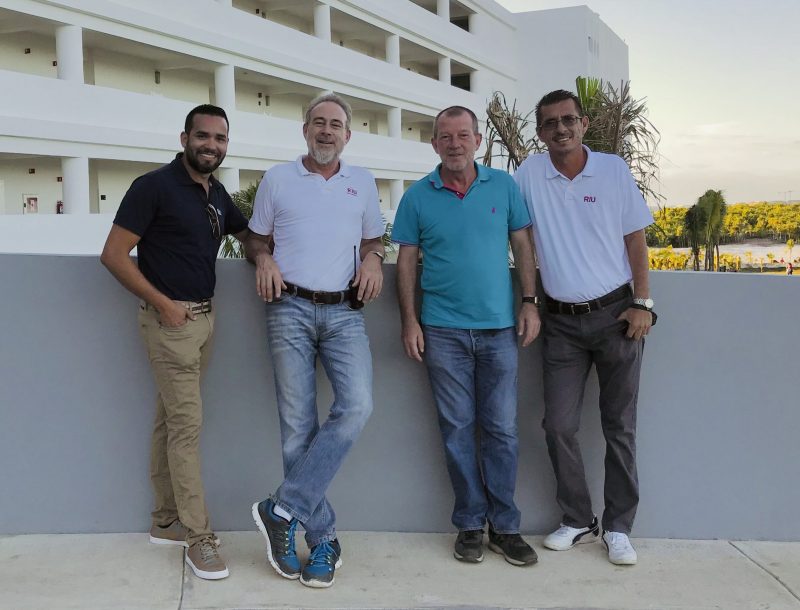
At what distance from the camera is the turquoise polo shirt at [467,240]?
3436mm

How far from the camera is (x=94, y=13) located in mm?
Answer: 20375

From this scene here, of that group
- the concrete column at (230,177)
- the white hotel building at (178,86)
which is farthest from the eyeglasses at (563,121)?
the concrete column at (230,177)

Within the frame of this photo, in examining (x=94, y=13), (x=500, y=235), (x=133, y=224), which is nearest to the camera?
(x=133, y=224)

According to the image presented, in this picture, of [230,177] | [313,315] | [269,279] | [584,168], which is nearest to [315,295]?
[313,315]

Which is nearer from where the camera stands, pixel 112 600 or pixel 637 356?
pixel 112 600

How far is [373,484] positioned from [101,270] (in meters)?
1.62

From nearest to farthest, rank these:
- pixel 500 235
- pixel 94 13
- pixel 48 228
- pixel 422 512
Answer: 1. pixel 500 235
2. pixel 422 512
3. pixel 48 228
4. pixel 94 13

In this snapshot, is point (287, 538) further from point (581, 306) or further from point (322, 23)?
point (322, 23)

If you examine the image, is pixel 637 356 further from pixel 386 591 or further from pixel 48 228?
pixel 48 228

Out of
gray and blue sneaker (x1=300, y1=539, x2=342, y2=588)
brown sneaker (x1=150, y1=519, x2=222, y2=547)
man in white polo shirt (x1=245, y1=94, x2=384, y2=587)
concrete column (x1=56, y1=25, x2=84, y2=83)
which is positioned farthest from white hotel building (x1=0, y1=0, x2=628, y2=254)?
gray and blue sneaker (x1=300, y1=539, x2=342, y2=588)

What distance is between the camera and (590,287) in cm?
350

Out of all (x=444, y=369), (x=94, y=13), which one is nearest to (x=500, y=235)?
(x=444, y=369)

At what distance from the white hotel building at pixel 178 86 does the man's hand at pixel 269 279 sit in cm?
1616

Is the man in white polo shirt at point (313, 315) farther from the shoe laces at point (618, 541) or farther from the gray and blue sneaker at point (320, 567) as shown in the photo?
the shoe laces at point (618, 541)
